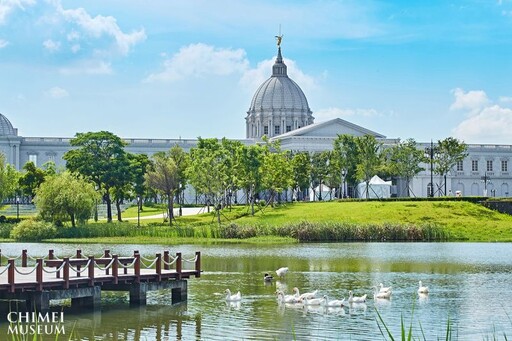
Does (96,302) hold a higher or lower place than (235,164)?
lower

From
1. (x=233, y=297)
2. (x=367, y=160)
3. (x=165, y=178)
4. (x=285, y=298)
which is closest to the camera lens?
(x=285, y=298)

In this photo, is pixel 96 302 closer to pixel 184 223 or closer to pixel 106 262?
pixel 106 262

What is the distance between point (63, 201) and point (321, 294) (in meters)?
42.2

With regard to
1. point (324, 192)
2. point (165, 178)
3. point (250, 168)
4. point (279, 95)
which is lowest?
point (324, 192)

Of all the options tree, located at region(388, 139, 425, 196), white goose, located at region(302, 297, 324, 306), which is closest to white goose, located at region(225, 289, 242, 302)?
white goose, located at region(302, 297, 324, 306)

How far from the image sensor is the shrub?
228ft

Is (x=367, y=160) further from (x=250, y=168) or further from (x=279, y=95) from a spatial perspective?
(x=279, y=95)

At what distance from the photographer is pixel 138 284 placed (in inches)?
1235

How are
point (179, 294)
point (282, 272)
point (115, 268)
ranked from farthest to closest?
point (282, 272)
point (179, 294)
point (115, 268)

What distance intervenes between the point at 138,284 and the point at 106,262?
8.72ft

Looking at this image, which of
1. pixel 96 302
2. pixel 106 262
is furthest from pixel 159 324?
pixel 106 262

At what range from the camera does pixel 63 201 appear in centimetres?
7269

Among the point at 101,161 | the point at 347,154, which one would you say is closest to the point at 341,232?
the point at 101,161

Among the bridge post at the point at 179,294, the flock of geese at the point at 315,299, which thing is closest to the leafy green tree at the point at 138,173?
the bridge post at the point at 179,294
